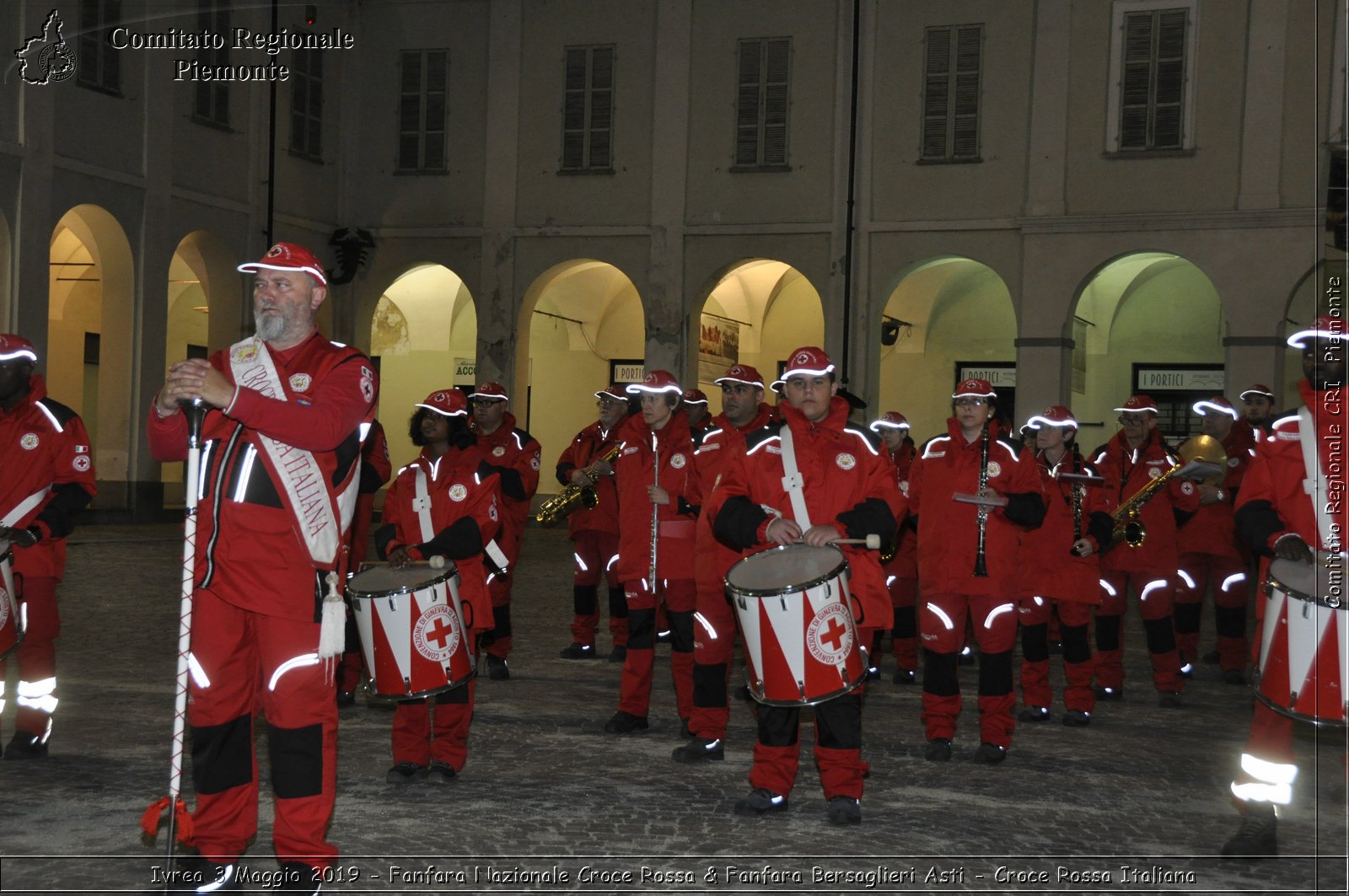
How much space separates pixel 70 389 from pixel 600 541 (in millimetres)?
17802

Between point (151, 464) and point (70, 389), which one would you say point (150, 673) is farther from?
point (70, 389)

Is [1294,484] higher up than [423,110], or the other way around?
[423,110]

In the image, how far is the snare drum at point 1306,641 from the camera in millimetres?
5465

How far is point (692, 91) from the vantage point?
86.0ft

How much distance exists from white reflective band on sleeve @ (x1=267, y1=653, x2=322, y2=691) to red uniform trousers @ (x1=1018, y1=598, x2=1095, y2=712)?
6042 millimetres

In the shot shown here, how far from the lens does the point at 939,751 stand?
8.31m

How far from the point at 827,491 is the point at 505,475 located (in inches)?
224

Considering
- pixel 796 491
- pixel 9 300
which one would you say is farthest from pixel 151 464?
pixel 796 491

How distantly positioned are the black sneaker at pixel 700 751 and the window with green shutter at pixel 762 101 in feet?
62.1

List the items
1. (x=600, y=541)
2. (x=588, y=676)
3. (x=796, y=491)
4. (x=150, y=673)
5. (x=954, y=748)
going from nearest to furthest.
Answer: (x=796, y=491), (x=954, y=748), (x=150, y=673), (x=588, y=676), (x=600, y=541)

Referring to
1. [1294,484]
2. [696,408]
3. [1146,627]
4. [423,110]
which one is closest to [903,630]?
[1146,627]

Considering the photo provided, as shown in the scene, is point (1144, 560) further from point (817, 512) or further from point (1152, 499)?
point (817, 512)

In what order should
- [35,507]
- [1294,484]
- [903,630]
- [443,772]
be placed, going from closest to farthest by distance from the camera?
[1294,484] → [443,772] → [35,507] → [903,630]

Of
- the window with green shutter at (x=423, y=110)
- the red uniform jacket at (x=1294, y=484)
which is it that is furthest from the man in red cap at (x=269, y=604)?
the window with green shutter at (x=423, y=110)
